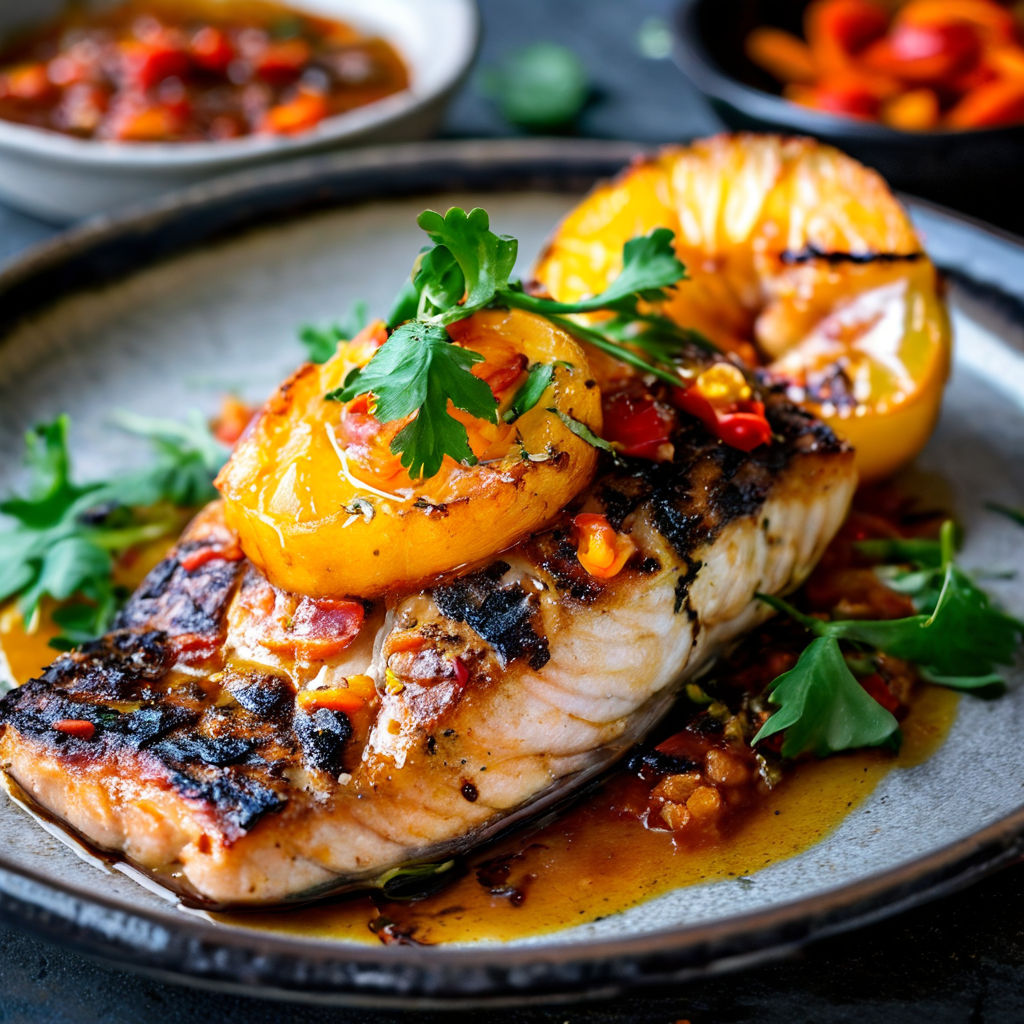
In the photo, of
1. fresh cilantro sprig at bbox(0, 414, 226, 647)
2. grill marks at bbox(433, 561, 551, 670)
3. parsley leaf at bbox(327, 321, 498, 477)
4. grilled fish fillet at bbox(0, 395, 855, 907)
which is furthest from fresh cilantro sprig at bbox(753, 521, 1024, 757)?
fresh cilantro sprig at bbox(0, 414, 226, 647)

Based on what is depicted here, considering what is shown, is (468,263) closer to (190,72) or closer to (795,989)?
(795,989)

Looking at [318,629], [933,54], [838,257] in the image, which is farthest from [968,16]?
[318,629]

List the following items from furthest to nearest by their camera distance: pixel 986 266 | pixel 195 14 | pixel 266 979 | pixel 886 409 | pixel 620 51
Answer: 1. pixel 620 51
2. pixel 195 14
3. pixel 986 266
4. pixel 886 409
5. pixel 266 979

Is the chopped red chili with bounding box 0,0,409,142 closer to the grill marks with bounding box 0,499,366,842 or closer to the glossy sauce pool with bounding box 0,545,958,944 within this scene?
the grill marks with bounding box 0,499,366,842

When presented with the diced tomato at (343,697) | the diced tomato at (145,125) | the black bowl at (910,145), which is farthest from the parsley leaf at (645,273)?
the diced tomato at (145,125)

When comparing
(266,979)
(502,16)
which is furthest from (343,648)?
A: (502,16)

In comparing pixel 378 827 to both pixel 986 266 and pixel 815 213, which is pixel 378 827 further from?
pixel 986 266

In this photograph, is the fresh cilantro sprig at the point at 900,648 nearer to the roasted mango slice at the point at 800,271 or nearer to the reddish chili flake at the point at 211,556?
the roasted mango slice at the point at 800,271
